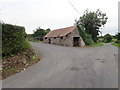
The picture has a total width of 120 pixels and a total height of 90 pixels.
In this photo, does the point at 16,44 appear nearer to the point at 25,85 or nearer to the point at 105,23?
the point at 25,85

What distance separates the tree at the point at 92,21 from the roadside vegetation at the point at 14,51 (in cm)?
3022

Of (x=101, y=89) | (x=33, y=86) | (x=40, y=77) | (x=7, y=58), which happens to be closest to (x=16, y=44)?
(x=7, y=58)

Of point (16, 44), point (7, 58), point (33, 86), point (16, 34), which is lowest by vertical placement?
point (33, 86)

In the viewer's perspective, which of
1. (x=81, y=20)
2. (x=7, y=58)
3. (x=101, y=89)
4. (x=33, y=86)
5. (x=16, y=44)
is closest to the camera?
(x=101, y=89)

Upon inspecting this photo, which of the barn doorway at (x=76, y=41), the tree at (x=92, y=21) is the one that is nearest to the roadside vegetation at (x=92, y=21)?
the tree at (x=92, y=21)

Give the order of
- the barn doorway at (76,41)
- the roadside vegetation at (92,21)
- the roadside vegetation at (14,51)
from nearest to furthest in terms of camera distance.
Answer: the roadside vegetation at (14,51) < the barn doorway at (76,41) < the roadside vegetation at (92,21)

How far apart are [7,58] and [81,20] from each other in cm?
3565

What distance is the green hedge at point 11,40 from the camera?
1052 cm

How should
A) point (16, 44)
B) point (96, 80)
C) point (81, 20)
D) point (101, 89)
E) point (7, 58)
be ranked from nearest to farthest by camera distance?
point (101, 89), point (96, 80), point (7, 58), point (16, 44), point (81, 20)

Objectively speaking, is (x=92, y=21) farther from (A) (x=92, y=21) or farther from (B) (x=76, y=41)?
(B) (x=76, y=41)

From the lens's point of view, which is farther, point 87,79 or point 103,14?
point 103,14

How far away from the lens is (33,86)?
5582mm

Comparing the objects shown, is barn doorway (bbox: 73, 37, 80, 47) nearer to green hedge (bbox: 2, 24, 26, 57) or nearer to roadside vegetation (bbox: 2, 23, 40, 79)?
roadside vegetation (bbox: 2, 23, 40, 79)

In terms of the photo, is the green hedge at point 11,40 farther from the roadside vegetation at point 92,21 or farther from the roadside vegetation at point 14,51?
the roadside vegetation at point 92,21
